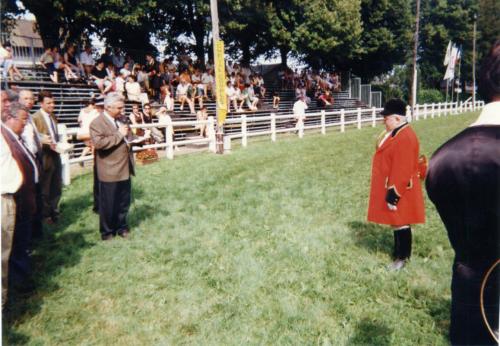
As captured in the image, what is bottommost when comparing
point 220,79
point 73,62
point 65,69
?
point 220,79

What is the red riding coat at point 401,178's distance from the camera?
446cm

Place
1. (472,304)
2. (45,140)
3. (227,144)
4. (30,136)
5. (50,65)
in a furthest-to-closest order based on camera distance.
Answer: (50,65) → (227,144) → (45,140) → (30,136) → (472,304)

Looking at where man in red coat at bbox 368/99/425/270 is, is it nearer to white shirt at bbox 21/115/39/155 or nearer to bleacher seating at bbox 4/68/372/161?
white shirt at bbox 21/115/39/155

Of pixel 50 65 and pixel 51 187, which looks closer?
pixel 51 187

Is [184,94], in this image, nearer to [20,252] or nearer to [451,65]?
[20,252]

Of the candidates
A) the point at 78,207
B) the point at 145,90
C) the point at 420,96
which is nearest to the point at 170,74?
the point at 145,90

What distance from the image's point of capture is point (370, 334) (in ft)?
11.3

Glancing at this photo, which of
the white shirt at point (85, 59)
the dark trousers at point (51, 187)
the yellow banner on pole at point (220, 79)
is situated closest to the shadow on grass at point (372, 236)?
the dark trousers at point (51, 187)

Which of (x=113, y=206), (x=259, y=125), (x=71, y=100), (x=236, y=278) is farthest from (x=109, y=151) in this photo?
(x=259, y=125)

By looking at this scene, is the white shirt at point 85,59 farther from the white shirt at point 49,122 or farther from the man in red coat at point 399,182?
the man in red coat at point 399,182

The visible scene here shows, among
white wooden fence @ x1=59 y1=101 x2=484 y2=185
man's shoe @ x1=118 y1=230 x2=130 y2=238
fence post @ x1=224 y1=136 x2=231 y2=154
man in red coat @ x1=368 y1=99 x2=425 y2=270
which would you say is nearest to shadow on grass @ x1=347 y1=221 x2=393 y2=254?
man in red coat @ x1=368 y1=99 x2=425 y2=270

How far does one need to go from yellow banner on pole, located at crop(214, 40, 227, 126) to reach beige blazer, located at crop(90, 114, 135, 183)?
25.7 ft

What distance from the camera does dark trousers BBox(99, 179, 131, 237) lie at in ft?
19.1

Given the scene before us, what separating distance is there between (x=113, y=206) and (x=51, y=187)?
1.74m
